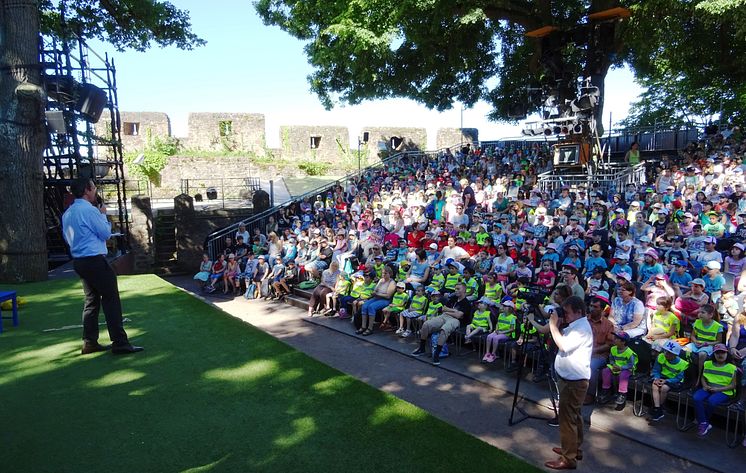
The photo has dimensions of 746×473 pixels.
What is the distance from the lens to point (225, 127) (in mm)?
30703

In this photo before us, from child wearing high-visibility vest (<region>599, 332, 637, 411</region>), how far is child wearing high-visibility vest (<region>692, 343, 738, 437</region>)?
772 mm

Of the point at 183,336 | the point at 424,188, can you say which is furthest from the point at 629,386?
the point at 424,188

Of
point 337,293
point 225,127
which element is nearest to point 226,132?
point 225,127

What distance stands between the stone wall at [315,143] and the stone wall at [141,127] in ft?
21.8

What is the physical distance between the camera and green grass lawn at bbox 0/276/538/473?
12.1 ft

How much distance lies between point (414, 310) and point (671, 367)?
4.26 meters

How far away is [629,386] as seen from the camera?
632 centimetres

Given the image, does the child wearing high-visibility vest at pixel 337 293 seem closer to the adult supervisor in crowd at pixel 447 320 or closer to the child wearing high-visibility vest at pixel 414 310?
the child wearing high-visibility vest at pixel 414 310

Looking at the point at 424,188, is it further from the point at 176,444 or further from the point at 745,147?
the point at 176,444

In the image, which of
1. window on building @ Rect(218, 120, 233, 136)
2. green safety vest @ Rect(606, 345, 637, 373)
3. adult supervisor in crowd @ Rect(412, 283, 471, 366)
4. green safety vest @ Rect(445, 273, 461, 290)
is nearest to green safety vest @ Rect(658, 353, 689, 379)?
green safety vest @ Rect(606, 345, 637, 373)

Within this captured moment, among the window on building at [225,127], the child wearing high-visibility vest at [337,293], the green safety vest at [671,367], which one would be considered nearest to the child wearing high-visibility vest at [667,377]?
the green safety vest at [671,367]

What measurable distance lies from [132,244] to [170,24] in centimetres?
682

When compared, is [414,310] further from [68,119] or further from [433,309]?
[68,119]

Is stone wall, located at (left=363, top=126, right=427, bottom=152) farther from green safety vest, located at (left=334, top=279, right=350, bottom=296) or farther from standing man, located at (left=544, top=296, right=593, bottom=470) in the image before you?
standing man, located at (left=544, top=296, right=593, bottom=470)
